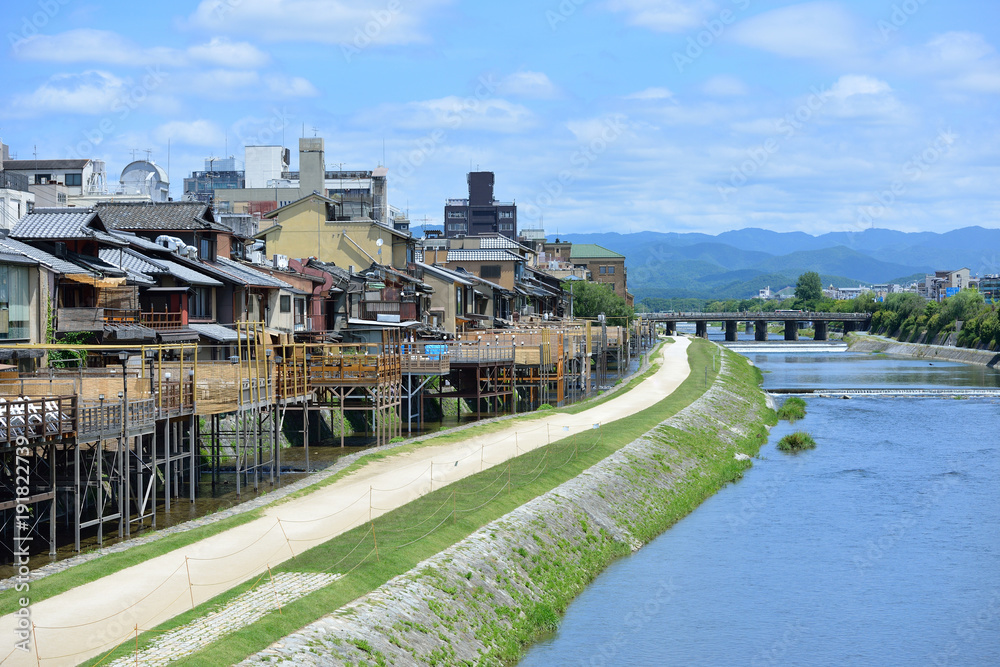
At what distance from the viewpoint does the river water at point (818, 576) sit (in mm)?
25641

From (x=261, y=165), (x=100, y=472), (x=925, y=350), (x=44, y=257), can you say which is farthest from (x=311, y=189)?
(x=925, y=350)

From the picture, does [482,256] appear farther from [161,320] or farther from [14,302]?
[14,302]

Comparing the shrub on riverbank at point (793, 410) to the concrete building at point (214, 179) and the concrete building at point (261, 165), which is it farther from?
the concrete building at point (214, 179)

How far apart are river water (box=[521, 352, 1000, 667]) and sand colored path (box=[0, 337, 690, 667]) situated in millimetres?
6888

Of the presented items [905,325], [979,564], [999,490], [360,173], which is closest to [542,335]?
[999,490]

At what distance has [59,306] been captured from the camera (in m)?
42.6

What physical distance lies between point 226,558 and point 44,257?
24595 mm

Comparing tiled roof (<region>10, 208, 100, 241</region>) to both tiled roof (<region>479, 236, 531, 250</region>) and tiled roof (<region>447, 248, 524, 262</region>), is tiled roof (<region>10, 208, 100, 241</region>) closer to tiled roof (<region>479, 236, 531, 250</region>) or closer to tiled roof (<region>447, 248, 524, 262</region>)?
tiled roof (<region>447, 248, 524, 262</region>)

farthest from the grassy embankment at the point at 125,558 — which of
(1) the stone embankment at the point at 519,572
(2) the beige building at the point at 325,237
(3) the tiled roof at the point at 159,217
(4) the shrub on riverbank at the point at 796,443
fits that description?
(2) the beige building at the point at 325,237

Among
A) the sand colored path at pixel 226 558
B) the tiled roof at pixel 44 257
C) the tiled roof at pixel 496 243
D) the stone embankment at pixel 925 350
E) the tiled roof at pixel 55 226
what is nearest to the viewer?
the sand colored path at pixel 226 558

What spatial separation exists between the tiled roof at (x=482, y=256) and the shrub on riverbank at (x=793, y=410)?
38721mm

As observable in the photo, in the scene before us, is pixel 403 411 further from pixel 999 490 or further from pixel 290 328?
pixel 999 490

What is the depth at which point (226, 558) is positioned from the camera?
77.6ft

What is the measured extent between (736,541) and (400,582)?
16.8 meters
